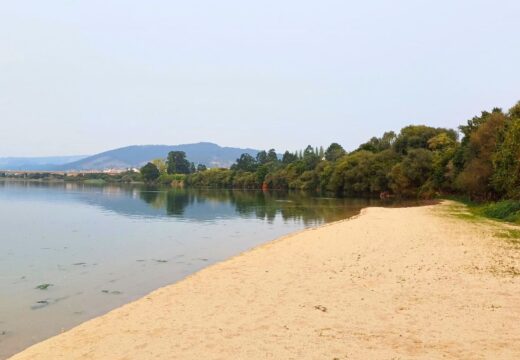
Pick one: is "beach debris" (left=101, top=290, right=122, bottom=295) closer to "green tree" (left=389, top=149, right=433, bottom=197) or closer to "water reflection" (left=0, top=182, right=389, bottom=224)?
"water reflection" (left=0, top=182, right=389, bottom=224)

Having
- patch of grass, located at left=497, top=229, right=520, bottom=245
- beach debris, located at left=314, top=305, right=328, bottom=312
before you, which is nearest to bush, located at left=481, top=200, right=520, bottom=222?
patch of grass, located at left=497, top=229, right=520, bottom=245

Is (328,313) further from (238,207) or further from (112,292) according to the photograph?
(238,207)

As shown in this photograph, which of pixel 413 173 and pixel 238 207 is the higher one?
pixel 413 173

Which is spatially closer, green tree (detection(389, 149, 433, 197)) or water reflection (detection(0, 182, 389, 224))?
water reflection (detection(0, 182, 389, 224))

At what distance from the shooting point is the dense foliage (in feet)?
155

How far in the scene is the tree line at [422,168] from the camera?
155ft

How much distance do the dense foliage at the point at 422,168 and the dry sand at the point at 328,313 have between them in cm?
2939

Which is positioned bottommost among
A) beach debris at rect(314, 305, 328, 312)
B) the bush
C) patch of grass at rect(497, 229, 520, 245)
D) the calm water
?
the calm water

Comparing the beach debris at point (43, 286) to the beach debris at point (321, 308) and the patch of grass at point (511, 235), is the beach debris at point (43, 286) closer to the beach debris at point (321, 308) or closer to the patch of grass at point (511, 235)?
the beach debris at point (321, 308)

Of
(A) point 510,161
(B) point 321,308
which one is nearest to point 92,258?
(B) point 321,308

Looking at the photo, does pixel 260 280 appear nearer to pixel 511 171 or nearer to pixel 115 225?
pixel 115 225

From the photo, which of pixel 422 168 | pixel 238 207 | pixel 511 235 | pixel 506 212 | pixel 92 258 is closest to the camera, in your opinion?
pixel 511 235

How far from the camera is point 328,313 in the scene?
1205cm

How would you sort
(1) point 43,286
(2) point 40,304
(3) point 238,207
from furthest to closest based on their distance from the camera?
(3) point 238,207, (1) point 43,286, (2) point 40,304
